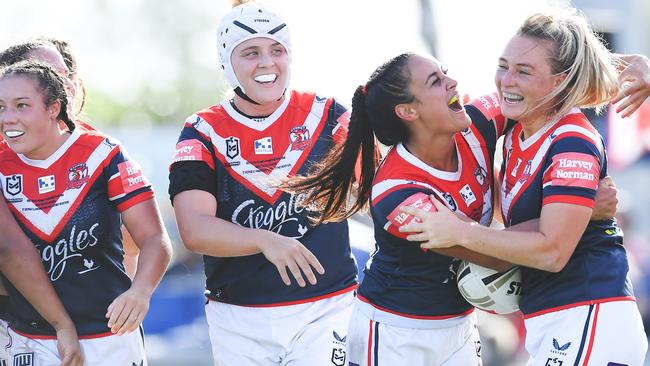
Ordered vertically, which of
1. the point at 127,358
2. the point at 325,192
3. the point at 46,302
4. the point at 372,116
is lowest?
the point at 127,358

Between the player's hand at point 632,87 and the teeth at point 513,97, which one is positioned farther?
the player's hand at point 632,87

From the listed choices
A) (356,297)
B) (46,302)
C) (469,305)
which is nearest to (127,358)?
(46,302)

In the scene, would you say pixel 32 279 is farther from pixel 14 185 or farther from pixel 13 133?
pixel 13 133

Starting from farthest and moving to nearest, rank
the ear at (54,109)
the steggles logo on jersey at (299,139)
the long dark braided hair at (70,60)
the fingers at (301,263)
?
1. the long dark braided hair at (70,60)
2. the steggles logo on jersey at (299,139)
3. the ear at (54,109)
4. the fingers at (301,263)

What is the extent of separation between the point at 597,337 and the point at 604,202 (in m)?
0.54

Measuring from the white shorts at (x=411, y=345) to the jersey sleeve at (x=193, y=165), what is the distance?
3.09ft

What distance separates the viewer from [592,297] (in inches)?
183

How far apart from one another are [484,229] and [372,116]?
2.72 feet

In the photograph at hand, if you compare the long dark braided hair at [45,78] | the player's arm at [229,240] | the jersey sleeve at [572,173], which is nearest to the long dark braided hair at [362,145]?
the player's arm at [229,240]

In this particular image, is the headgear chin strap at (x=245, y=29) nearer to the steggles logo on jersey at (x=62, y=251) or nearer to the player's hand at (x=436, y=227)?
the steggles logo on jersey at (x=62, y=251)

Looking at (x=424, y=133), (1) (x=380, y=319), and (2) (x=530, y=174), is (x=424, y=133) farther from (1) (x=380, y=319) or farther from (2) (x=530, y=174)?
(1) (x=380, y=319)

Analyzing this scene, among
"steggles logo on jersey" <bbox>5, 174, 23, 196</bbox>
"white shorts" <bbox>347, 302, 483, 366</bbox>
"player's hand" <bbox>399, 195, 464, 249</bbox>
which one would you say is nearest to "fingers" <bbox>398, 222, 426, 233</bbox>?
"player's hand" <bbox>399, 195, 464, 249</bbox>

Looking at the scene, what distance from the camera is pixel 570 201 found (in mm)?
4570

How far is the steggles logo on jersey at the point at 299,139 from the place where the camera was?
557 cm
